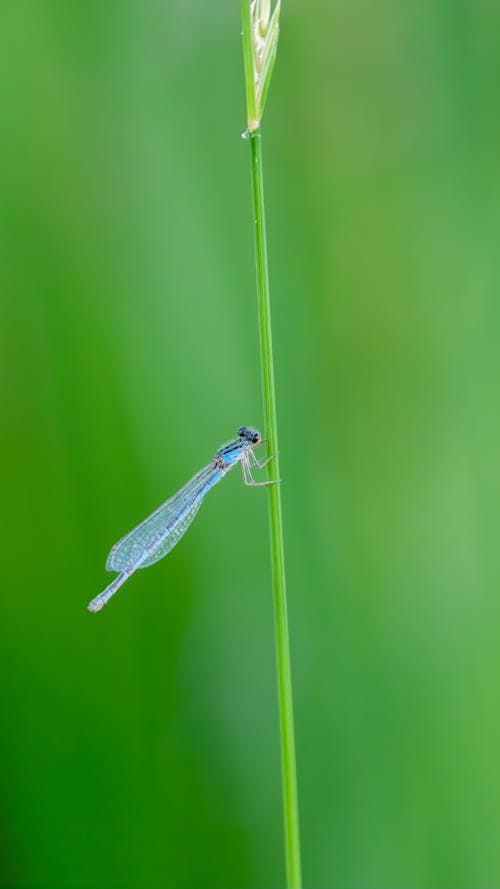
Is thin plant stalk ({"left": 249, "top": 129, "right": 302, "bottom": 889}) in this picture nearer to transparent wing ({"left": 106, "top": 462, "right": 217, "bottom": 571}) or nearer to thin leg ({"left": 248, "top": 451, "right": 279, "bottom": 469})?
thin leg ({"left": 248, "top": 451, "right": 279, "bottom": 469})

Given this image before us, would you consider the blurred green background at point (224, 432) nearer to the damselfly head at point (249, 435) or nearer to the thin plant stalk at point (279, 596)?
the damselfly head at point (249, 435)

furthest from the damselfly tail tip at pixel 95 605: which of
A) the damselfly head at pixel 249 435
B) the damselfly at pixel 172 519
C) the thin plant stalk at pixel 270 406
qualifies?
the thin plant stalk at pixel 270 406

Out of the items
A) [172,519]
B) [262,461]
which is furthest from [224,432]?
[262,461]

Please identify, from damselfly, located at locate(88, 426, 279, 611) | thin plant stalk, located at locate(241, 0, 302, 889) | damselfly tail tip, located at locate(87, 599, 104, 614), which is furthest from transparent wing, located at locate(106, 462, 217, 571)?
thin plant stalk, located at locate(241, 0, 302, 889)

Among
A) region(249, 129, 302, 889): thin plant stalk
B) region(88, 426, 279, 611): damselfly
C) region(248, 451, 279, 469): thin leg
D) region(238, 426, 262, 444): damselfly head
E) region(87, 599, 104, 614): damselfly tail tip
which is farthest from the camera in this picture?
region(238, 426, 262, 444): damselfly head

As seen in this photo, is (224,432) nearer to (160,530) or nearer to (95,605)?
(160,530)

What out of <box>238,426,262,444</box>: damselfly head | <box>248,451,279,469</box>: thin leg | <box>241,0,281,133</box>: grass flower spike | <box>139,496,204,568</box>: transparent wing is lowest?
<box>139,496,204,568</box>: transparent wing

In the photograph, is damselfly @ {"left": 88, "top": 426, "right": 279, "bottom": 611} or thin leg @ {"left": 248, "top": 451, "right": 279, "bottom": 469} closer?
thin leg @ {"left": 248, "top": 451, "right": 279, "bottom": 469}
